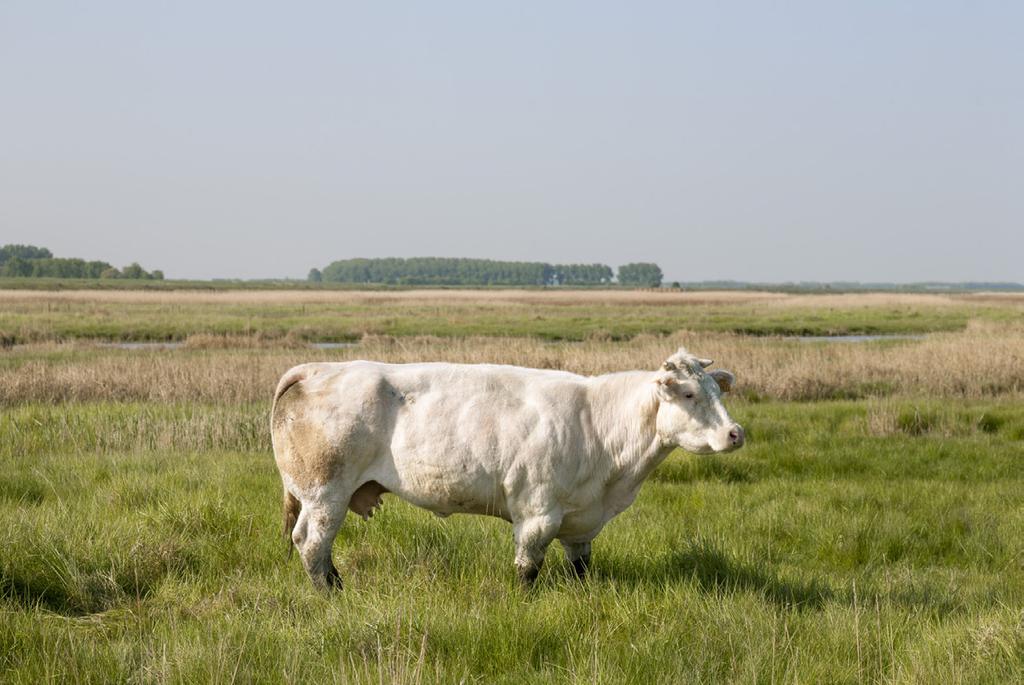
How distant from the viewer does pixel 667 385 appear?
6.01 metres

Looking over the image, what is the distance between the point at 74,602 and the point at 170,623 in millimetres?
1099

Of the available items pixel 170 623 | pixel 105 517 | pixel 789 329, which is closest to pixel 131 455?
pixel 105 517

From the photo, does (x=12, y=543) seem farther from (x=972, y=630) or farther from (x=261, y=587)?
(x=972, y=630)

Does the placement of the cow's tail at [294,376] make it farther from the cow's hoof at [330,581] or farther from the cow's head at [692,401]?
the cow's head at [692,401]

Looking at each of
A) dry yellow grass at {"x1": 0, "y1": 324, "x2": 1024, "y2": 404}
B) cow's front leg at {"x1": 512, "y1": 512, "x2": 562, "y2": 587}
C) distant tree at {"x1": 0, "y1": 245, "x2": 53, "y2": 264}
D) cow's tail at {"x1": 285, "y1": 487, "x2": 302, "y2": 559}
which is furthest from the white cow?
distant tree at {"x1": 0, "y1": 245, "x2": 53, "y2": 264}

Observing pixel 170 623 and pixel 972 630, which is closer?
pixel 972 630

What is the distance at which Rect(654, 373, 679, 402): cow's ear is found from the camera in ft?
19.6

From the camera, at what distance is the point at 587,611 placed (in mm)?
5570

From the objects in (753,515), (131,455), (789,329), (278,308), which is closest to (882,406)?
(753,515)

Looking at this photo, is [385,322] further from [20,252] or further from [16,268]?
[20,252]

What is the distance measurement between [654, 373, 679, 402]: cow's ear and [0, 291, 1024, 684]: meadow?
1251 millimetres

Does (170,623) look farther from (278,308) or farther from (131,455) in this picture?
(278,308)

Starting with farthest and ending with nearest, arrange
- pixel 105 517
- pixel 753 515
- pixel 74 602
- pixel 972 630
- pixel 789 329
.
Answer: pixel 789 329
pixel 753 515
pixel 105 517
pixel 74 602
pixel 972 630

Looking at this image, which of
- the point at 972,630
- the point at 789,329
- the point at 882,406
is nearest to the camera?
the point at 972,630
